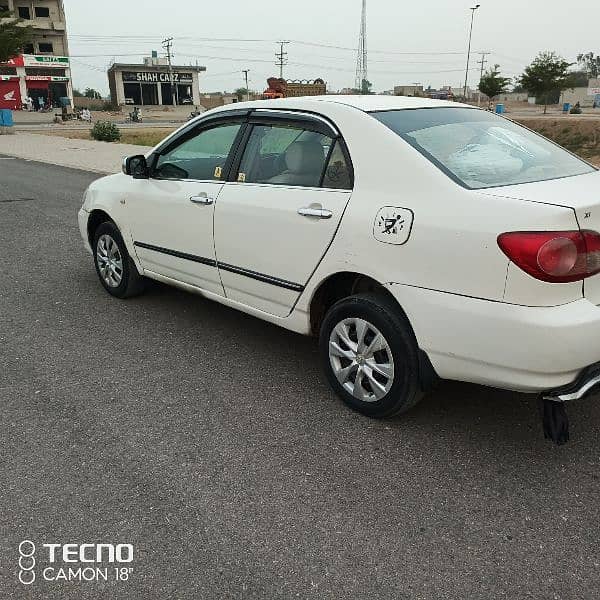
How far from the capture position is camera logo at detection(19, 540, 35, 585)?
2309 millimetres

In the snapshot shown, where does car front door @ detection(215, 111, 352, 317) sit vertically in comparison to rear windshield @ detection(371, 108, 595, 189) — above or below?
below

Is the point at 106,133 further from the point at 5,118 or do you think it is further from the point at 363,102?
the point at 363,102

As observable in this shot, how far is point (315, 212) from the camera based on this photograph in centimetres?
334

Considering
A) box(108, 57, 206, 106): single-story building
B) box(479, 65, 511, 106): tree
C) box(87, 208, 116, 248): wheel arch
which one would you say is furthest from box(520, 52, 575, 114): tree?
box(87, 208, 116, 248): wheel arch

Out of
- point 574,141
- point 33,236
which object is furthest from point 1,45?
point 574,141

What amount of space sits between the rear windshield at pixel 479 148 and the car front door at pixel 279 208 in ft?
1.39

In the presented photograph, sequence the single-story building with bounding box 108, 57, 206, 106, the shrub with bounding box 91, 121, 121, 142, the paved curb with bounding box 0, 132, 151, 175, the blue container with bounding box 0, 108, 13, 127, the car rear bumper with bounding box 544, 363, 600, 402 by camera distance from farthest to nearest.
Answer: the single-story building with bounding box 108, 57, 206, 106, the blue container with bounding box 0, 108, 13, 127, the shrub with bounding box 91, 121, 121, 142, the paved curb with bounding box 0, 132, 151, 175, the car rear bumper with bounding box 544, 363, 600, 402

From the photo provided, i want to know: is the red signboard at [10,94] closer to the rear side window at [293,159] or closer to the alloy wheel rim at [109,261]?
the alloy wheel rim at [109,261]

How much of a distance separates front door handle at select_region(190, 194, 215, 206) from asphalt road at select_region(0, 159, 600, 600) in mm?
1029

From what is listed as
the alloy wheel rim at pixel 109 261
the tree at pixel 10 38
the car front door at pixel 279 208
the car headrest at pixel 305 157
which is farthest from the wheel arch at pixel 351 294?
the tree at pixel 10 38

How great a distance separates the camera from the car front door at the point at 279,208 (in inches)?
132

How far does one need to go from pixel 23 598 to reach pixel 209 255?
2.37 meters

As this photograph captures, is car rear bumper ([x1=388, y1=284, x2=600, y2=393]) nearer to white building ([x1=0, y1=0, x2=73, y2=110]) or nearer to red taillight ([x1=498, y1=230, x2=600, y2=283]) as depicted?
red taillight ([x1=498, y1=230, x2=600, y2=283])

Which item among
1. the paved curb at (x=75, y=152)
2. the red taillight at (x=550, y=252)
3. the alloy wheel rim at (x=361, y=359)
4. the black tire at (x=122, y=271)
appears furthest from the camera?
the paved curb at (x=75, y=152)
